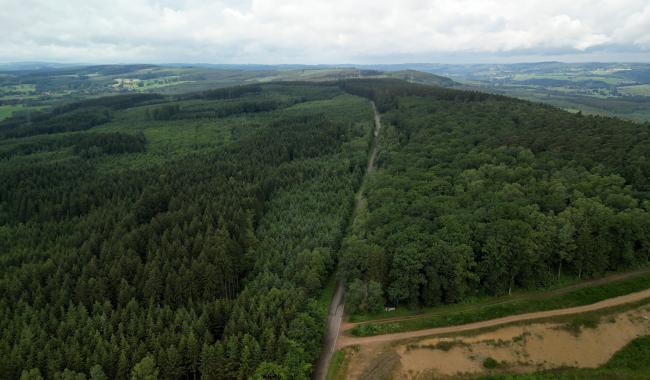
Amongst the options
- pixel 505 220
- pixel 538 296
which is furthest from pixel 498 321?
pixel 505 220

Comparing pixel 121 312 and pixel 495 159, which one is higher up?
pixel 495 159

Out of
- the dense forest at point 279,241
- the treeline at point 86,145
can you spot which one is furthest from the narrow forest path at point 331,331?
the treeline at point 86,145

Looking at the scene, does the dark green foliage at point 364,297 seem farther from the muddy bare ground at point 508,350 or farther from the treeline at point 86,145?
the treeline at point 86,145

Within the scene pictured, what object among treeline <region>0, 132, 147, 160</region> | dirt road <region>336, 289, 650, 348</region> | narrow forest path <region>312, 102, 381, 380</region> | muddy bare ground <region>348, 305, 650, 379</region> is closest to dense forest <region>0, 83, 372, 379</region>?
narrow forest path <region>312, 102, 381, 380</region>

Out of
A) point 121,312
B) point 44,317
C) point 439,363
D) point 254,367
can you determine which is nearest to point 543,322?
point 439,363

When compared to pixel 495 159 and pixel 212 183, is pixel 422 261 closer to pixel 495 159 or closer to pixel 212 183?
pixel 495 159

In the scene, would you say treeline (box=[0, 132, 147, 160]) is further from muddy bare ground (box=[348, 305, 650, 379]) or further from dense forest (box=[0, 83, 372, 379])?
muddy bare ground (box=[348, 305, 650, 379])
